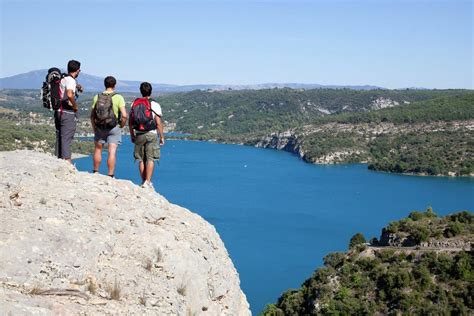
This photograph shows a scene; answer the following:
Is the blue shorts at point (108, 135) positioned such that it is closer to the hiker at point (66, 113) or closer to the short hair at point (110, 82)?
the hiker at point (66, 113)

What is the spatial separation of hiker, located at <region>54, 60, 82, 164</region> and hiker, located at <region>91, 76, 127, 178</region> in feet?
1.00

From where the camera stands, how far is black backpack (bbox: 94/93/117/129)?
344 inches

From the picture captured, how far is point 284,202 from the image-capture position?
294 feet

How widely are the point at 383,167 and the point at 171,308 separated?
124091mm

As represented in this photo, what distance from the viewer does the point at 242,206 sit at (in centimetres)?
8450

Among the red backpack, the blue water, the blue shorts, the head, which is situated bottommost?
the blue water

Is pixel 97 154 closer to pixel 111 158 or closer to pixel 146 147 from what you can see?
pixel 111 158

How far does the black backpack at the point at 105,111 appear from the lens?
8.75m

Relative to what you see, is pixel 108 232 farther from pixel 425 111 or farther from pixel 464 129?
pixel 425 111

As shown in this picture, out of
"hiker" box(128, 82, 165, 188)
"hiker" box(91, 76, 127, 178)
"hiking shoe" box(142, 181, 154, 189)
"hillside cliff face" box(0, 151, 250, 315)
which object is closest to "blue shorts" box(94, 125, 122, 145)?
"hiker" box(91, 76, 127, 178)

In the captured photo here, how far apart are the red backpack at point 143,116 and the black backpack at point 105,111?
0.93 feet

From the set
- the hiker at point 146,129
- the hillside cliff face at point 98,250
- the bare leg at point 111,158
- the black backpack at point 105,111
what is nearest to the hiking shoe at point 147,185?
the hiker at point 146,129

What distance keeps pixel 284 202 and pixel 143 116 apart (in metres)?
81.4

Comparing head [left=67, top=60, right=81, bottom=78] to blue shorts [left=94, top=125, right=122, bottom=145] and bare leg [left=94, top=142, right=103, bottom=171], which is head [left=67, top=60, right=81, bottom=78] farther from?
bare leg [left=94, top=142, right=103, bottom=171]
